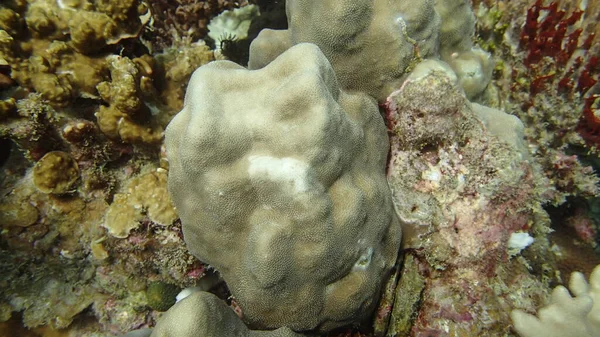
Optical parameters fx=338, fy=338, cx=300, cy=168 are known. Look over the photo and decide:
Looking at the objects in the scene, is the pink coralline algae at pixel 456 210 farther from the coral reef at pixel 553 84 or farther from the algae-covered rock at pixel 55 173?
the algae-covered rock at pixel 55 173

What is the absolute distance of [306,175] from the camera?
2123 millimetres

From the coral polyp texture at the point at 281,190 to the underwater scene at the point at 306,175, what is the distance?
15 mm

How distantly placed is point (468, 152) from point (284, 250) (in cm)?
178

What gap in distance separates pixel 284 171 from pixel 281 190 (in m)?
0.12

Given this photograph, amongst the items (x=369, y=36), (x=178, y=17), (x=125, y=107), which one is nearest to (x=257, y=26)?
(x=178, y=17)

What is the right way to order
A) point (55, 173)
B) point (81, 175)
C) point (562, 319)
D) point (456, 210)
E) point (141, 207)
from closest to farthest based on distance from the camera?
point (562, 319), point (456, 210), point (141, 207), point (55, 173), point (81, 175)

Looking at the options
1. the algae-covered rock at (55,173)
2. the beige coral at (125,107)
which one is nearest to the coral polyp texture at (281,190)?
the beige coral at (125,107)

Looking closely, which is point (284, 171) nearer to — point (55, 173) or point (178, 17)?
point (55, 173)

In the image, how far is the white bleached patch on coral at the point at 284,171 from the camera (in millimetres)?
2117

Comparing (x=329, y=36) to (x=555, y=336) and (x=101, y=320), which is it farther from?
(x=101, y=320)

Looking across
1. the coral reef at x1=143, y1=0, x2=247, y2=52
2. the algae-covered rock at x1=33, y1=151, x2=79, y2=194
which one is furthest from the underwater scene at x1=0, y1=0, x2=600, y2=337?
the coral reef at x1=143, y1=0, x2=247, y2=52

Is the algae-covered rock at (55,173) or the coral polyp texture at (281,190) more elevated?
the coral polyp texture at (281,190)

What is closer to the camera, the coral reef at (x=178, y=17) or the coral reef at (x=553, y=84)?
the coral reef at (x=553, y=84)

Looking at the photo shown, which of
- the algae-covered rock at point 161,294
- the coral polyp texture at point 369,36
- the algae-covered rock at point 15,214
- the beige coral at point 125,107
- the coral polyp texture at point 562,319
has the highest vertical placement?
the coral polyp texture at point 369,36
